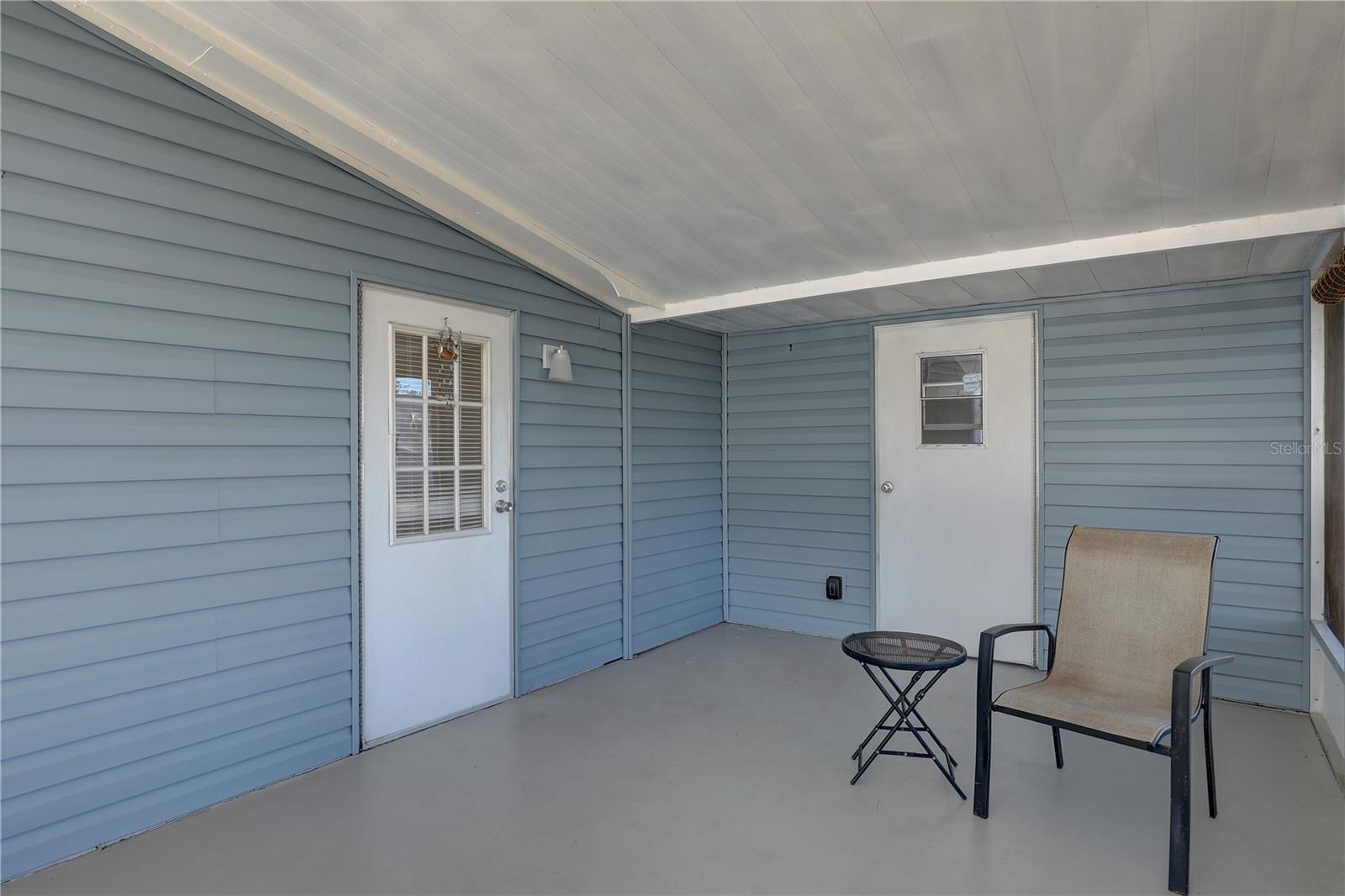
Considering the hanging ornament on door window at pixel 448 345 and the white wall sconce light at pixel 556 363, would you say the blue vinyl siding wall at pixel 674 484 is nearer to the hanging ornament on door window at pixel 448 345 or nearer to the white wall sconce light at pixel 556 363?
the white wall sconce light at pixel 556 363

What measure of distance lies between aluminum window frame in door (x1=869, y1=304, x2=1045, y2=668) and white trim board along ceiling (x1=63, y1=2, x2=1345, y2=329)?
70cm

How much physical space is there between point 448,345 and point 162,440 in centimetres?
127

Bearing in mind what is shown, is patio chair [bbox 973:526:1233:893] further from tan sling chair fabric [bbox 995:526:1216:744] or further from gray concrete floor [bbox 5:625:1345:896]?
gray concrete floor [bbox 5:625:1345:896]

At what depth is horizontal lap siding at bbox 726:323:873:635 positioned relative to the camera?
494 centimetres

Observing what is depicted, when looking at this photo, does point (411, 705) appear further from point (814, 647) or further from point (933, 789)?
point (814, 647)

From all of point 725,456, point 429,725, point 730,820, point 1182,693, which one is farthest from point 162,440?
point 725,456

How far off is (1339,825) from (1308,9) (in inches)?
101

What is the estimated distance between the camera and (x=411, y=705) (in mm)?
3383

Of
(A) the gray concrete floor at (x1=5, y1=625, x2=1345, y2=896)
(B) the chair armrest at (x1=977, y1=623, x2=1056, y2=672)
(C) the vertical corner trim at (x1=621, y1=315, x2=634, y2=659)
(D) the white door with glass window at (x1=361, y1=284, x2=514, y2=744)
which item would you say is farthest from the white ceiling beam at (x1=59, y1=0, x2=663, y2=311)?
(B) the chair armrest at (x1=977, y1=623, x2=1056, y2=672)

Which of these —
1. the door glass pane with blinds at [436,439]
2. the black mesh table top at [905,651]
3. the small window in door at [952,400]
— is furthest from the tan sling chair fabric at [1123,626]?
the door glass pane with blinds at [436,439]

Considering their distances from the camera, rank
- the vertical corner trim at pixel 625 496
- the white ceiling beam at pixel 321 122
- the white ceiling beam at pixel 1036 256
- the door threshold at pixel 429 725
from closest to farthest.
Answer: the white ceiling beam at pixel 321 122 < the white ceiling beam at pixel 1036 256 < the door threshold at pixel 429 725 < the vertical corner trim at pixel 625 496

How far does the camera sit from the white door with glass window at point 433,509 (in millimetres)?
3238

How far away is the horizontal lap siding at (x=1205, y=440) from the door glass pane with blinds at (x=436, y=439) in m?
3.18

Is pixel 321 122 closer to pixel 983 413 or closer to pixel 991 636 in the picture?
pixel 991 636
